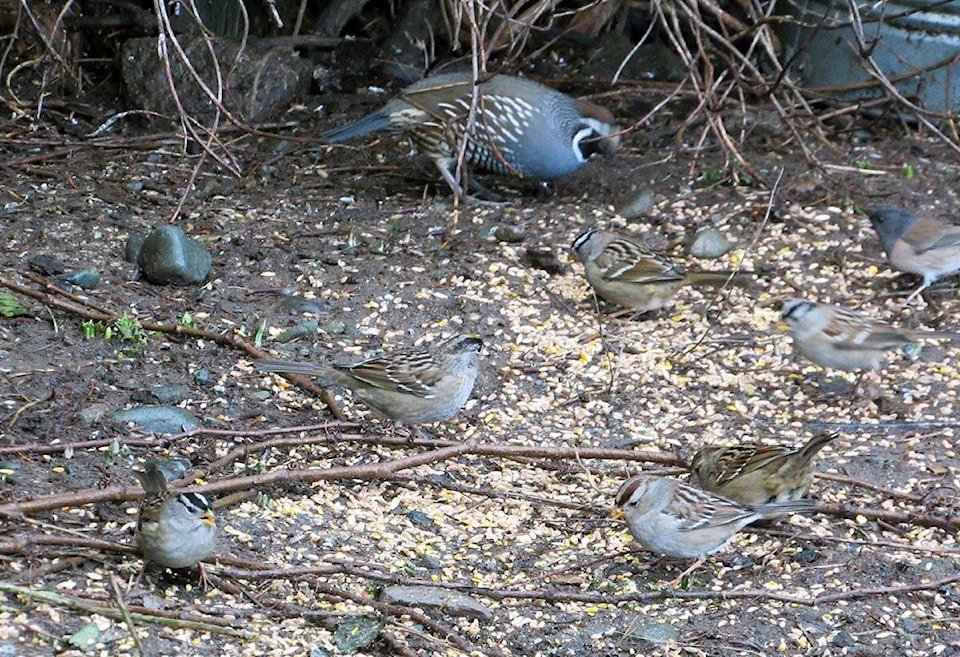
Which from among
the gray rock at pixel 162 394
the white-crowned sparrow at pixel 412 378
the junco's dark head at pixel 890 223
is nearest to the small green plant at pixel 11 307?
the gray rock at pixel 162 394

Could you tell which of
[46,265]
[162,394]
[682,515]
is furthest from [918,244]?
[46,265]

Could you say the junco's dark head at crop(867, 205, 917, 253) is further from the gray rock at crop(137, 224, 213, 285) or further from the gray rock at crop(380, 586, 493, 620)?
the gray rock at crop(380, 586, 493, 620)

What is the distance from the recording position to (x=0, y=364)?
5918 mm

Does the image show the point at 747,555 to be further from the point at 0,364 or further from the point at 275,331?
the point at 0,364

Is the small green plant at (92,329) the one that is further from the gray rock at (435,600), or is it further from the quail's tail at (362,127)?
the quail's tail at (362,127)

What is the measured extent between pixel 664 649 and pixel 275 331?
2.88m

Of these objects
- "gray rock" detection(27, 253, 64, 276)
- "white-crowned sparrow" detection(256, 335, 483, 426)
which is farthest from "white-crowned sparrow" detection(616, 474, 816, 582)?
"gray rock" detection(27, 253, 64, 276)

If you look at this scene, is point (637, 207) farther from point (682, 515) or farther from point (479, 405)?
point (682, 515)

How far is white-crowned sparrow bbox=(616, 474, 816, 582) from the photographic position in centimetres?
502

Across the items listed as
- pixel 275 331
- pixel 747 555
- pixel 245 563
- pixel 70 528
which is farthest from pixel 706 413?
pixel 70 528

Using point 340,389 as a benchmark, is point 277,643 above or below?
above

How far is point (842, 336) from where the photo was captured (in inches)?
253

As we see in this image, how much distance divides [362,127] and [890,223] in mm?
3205

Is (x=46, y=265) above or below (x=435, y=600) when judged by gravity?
below
